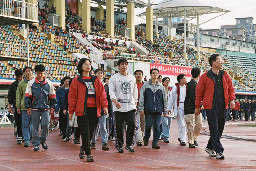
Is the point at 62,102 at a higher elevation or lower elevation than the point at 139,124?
higher

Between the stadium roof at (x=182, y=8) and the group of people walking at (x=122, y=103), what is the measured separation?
5072 centimetres

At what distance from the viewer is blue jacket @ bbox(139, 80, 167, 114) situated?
1168cm

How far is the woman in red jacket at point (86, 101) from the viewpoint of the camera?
869 centimetres

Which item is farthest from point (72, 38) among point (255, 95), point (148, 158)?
point (148, 158)

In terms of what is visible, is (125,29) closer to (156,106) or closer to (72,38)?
(72,38)

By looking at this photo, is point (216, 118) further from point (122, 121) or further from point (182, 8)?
point (182, 8)

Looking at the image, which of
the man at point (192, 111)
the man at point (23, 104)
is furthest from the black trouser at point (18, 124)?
the man at point (192, 111)

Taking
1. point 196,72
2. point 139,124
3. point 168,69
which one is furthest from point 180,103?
point 168,69

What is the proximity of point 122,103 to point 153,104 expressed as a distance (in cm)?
136

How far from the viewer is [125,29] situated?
2263 inches

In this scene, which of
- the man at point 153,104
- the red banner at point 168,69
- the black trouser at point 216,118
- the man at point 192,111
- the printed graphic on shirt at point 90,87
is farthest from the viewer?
the red banner at point 168,69

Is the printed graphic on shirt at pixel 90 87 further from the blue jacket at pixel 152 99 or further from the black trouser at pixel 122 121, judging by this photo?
the blue jacket at pixel 152 99

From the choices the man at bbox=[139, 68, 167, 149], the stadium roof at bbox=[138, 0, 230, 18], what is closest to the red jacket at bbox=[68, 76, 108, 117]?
the man at bbox=[139, 68, 167, 149]

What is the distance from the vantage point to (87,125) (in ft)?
28.7
